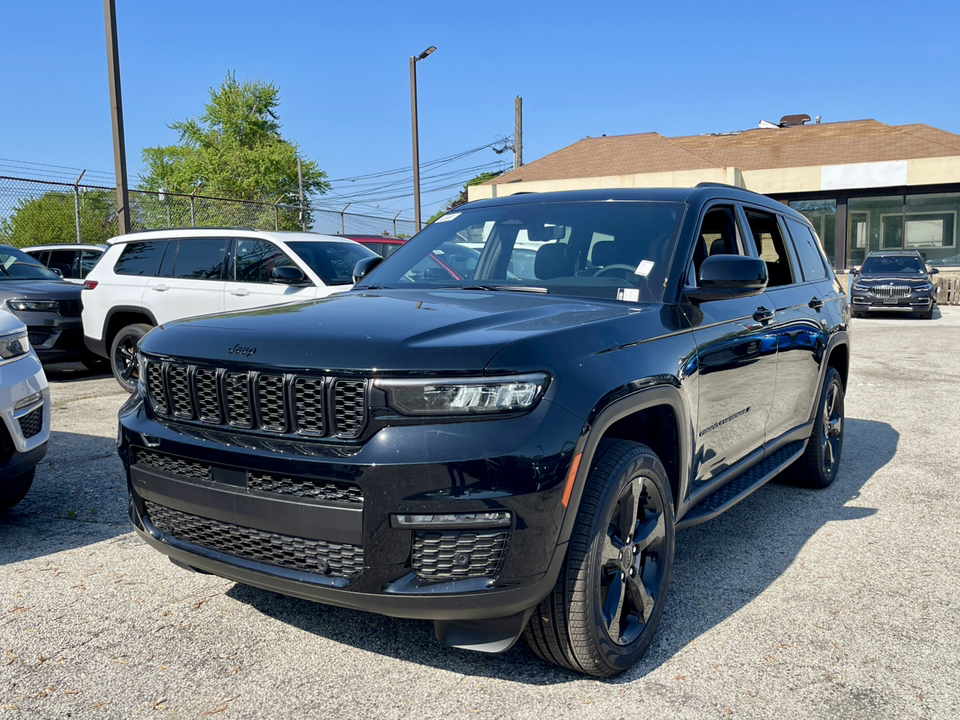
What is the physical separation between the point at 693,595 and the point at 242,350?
7.30 feet

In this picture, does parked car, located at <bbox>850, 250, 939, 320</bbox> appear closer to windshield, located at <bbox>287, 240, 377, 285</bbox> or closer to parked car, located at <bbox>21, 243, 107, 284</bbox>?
windshield, located at <bbox>287, 240, 377, 285</bbox>

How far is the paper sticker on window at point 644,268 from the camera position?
365cm

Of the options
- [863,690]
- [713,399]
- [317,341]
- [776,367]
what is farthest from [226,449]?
[776,367]

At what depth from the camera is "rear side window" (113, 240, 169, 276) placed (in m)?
9.43

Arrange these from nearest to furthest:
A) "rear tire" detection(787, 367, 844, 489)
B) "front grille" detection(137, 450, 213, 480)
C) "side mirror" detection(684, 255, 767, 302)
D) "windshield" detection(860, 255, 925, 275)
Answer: "front grille" detection(137, 450, 213, 480) → "side mirror" detection(684, 255, 767, 302) → "rear tire" detection(787, 367, 844, 489) → "windshield" detection(860, 255, 925, 275)

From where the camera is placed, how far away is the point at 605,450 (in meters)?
2.88

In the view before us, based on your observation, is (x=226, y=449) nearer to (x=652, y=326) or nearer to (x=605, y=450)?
(x=605, y=450)

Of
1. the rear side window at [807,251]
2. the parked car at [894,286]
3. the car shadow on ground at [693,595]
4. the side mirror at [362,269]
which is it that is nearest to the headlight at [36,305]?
the side mirror at [362,269]

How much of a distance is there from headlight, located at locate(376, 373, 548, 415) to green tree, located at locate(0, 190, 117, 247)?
15988 millimetres

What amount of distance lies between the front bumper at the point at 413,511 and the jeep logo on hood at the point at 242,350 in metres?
0.28

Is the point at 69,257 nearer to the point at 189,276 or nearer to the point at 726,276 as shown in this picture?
the point at 189,276

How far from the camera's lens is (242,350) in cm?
279

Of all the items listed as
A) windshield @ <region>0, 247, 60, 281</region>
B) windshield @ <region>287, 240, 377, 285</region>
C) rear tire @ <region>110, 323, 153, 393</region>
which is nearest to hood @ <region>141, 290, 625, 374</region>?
windshield @ <region>287, 240, 377, 285</region>

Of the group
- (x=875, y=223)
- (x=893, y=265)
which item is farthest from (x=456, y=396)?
(x=875, y=223)
